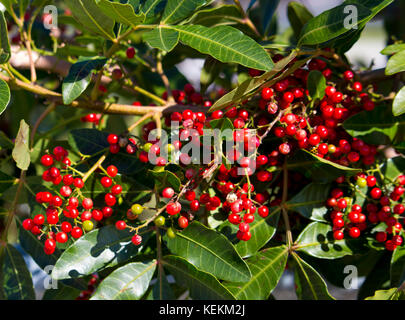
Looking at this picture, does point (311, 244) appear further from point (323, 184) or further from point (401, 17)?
point (401, 17)

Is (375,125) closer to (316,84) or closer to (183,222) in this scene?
(316,84)

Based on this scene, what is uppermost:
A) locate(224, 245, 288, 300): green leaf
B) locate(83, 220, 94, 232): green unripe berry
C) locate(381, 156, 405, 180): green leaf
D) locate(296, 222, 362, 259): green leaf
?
locate(381, 156, 405, 180): green leaf

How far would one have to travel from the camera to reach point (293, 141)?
1.02 meters

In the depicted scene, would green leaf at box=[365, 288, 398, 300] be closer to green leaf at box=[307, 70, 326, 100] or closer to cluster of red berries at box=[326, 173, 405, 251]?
cluster of red berries at box=[326, 173, 405, 251]

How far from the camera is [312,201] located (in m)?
1.08

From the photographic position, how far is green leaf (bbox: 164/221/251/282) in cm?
93

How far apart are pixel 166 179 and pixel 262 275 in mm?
303

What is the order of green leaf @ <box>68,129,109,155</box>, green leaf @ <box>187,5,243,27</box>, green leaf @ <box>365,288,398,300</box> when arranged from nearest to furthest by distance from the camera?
1. green leaf @ <box>365,288,398,300</box>
2. green leaf @ <box>68,129,109,155</box>
3. green leaf @ <box>187,5,243,27</box>

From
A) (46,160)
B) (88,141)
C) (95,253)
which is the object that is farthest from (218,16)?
(95,253)

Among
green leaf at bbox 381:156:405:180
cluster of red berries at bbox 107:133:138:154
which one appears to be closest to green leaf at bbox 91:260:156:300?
cluster of red berries at bbox 107:133:138:154

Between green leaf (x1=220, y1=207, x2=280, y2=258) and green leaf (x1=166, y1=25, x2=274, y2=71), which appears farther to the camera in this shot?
green leaf (x1=220, y1=207, x2=280, y2=258)

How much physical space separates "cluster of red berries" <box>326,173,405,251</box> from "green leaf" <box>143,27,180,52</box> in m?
→ 0.48
